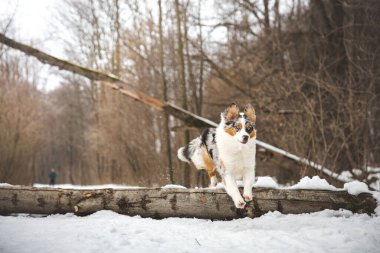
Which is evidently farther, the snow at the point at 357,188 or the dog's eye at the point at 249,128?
the snow at the point at 357,188

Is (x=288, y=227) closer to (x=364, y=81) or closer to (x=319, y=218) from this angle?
(x=319, y=218)

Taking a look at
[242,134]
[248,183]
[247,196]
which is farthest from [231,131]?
[247,196]

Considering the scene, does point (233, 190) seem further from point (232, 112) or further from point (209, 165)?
point (209, 165)

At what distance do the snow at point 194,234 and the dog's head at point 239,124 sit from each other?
117cm

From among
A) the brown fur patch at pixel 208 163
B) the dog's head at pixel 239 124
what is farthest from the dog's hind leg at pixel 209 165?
the dog's head at pixel 239 124

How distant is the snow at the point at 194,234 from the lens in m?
3.30

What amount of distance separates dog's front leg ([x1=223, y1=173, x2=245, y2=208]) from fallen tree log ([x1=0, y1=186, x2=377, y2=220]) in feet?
0.70

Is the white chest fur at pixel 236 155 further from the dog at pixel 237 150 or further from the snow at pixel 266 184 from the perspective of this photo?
the snow at pixel 266 184

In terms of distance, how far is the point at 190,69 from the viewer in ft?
45.2

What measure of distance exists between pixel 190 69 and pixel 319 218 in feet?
34.0

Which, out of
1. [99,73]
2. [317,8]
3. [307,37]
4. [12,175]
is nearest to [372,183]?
[307,37]

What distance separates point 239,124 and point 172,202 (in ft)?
5.08

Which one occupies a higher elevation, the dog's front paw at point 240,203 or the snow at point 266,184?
the snow at point 266,184

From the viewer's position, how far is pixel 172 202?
4.74 m
